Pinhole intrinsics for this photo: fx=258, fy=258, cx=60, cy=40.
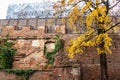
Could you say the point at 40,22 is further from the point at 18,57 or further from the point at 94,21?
the point at 94,21

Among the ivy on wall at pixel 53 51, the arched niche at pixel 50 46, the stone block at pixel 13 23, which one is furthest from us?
the stone block at pixel 13 23

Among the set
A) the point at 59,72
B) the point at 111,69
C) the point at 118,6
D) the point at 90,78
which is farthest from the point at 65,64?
the point at 118,6

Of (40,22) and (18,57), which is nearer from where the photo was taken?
(18,57)

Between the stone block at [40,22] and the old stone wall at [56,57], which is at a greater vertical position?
the stone block at [40,22]

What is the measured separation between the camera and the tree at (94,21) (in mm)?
11258

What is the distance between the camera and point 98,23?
1159 cm

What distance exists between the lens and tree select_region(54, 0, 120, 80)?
11258mm

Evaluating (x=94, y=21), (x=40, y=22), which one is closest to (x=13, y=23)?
(x=40, y=22)

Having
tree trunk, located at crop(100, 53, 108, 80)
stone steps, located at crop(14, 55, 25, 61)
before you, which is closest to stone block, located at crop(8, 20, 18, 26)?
stone steps, located at crop(14, 55, 25, 61)

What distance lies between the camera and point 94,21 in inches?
468

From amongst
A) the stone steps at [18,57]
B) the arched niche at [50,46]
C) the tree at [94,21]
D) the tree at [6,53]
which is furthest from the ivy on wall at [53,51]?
the tree at [94,21]

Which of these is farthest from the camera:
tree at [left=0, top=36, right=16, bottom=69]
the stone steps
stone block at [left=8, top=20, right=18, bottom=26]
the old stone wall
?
stone block at [left=8, top=20, right=18, bottom=26]

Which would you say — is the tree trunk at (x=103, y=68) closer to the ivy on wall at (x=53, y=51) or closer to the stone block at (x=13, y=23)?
the ivy on wall at (x=53, y=51)

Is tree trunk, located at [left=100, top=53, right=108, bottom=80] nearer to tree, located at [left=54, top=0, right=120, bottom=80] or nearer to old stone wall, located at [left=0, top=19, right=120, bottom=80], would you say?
tree, located at [left=54, top=0, right=120, bottom=80]
